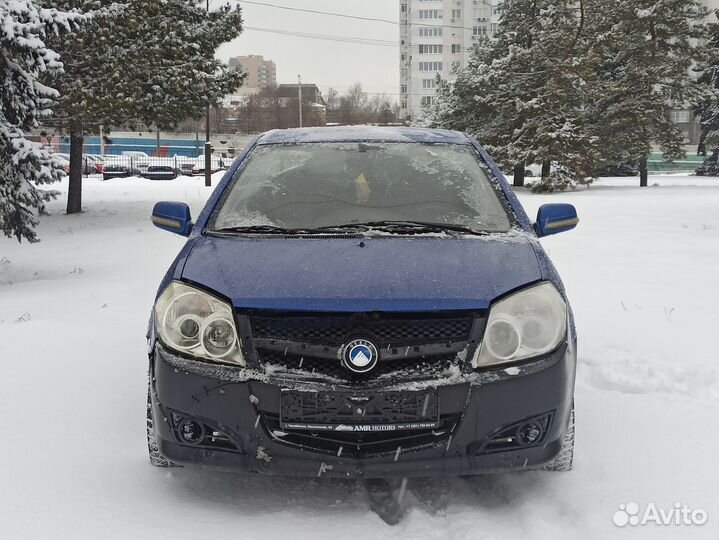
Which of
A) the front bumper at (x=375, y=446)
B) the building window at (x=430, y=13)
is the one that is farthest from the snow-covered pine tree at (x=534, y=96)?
the building window at (x=430, y=13)

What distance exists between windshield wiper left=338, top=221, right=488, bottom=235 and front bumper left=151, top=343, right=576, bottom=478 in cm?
90

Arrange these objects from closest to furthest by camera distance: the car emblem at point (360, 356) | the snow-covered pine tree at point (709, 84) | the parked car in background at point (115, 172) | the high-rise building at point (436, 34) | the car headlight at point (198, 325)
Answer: the car emblem at point (360, 356) → the car headlight at point (198, 325) → the snow-covered pine tree at point (709, 84) → the parked car in background at point (115, 172) → the high-rise building at point (436, 34)

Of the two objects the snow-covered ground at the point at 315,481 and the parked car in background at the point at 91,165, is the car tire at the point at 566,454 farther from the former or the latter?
the parked car in background at the point at 91,165

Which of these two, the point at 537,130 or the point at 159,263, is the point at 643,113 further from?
the point at 159,263

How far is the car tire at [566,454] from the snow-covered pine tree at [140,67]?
11.7 meters

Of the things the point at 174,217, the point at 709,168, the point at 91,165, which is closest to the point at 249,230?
the point at 174,217

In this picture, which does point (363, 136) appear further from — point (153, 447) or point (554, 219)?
point (153, 447)

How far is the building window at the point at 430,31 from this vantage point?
12019cm

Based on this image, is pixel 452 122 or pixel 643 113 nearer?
pixel 643 113

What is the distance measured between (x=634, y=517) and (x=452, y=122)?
32.8 m

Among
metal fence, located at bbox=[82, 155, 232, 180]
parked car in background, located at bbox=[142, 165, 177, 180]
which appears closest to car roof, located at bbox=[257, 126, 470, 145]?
parked car in background, located at bbox=[142, 165, 177, 180]

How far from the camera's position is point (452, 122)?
34.2 meters

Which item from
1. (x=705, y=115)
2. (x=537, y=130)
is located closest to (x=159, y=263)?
(x=537, y=130)

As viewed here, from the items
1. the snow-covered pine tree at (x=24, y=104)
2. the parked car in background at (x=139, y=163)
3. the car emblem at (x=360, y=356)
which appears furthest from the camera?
the parked car in background at (x=139, y=163)
